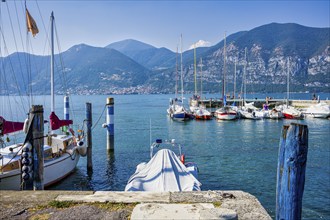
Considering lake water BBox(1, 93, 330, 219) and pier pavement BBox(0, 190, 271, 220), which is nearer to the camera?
pier pavement BBox(0, 190, 271, 220)

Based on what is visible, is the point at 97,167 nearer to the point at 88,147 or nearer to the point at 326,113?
the point at 88,147

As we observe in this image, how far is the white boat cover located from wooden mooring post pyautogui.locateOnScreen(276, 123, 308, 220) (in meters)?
6.22

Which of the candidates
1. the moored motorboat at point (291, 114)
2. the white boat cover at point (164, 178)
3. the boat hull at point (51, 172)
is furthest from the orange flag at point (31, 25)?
the moored motorboat at point (291, 114)

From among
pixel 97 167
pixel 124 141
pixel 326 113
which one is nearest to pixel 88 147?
pixel 97 167

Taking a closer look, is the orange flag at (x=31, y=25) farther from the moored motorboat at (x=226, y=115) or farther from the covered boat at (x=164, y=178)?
the moored motorboat at (x=226, y=115)

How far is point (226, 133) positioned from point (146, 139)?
39.0 ft

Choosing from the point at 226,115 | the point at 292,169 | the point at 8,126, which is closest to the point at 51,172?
the point at 8,126

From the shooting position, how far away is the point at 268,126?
48.2 meters

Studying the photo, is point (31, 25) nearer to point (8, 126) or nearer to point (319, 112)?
point (8, 126)

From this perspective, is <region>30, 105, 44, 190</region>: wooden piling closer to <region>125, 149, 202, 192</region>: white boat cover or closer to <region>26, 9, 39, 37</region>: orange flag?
<region>125, 149, 202, 192</region>: white boat cover

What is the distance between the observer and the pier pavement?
5.64 metres

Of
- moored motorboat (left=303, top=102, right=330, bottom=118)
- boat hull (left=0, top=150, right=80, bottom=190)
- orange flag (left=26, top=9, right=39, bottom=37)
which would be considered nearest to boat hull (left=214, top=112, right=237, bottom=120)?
moored motorboat (left=303, top=102, right=330, bottom=118)

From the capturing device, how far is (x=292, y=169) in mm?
5723

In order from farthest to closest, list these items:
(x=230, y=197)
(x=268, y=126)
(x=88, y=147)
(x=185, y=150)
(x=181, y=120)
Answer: (x=181, y=120) → (x=268, y=126) → (x=185, y=150) → (x=88, y=147) → (x=230, y=197)
